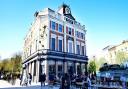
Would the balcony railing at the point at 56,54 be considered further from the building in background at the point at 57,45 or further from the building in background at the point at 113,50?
the building in background at the point at 113,50

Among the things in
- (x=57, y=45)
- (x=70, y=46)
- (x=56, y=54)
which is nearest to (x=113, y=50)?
(x=70, y=46)

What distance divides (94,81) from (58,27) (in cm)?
1685

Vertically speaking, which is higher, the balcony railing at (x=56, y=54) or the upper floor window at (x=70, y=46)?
the upper floor window at (x=70, y=46)

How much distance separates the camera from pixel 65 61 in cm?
3606

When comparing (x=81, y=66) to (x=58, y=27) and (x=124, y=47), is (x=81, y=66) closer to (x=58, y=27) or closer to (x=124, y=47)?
(x=58, y=27)

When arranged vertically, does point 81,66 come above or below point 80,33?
below

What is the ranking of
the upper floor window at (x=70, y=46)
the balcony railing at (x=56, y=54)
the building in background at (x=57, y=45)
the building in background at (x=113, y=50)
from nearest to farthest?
the balcony railing at (x=56, y=54) < the building in background at (x=57, y=45) < the upper floor window at (x=70, y=46) < the building in background at (x=113, y=50)

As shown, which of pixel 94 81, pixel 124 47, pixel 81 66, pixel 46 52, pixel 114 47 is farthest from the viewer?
pixel 114 47

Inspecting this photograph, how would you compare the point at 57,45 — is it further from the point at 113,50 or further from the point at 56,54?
the point at 113,50

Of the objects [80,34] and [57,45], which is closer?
[57,45]

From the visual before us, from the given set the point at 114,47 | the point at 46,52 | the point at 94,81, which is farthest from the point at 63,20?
Result: the point at 114,47

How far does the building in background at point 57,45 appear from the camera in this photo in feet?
109

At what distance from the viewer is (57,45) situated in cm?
3522

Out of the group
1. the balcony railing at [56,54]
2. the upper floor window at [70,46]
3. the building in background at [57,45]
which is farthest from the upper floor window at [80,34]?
the balcony railing at [56,54]
